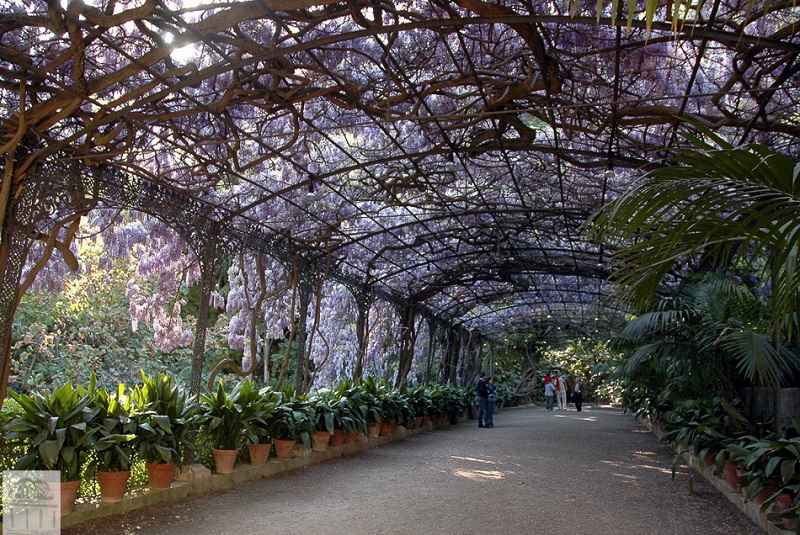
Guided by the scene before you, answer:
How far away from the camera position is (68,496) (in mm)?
4418

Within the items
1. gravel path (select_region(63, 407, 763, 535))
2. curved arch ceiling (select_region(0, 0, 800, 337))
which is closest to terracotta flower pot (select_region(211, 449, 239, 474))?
gravel path (select_region(63, 407, 763, 535))

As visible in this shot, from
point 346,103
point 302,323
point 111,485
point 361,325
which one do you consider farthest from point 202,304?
point 361,325

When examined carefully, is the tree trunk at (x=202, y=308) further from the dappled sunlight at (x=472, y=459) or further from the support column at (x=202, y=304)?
the dappled sunlight at (x=472, y=459)

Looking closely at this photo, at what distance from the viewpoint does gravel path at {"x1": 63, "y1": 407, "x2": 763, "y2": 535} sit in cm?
482

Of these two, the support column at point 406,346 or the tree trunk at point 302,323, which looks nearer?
the tree trunk at point 302,323

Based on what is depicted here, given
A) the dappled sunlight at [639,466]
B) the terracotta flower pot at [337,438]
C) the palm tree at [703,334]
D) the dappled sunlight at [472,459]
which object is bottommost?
the dappled sunlight at [639,466]

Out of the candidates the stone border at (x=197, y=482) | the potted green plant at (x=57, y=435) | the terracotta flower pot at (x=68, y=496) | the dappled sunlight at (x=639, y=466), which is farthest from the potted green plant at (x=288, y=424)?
the dappled sunlight at (x=639, y=466)

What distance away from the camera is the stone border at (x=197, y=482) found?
460cm

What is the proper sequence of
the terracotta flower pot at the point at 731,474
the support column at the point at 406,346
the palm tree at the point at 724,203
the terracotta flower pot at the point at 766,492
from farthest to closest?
the support column at the point at 406,346 < the terracotta flower pot at the point at 731,474 < the terracotta flower pot at the point at 766,492 < the palm tree at the point at 724,203

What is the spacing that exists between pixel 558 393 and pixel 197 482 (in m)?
21.5

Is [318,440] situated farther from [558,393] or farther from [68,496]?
[558,393]

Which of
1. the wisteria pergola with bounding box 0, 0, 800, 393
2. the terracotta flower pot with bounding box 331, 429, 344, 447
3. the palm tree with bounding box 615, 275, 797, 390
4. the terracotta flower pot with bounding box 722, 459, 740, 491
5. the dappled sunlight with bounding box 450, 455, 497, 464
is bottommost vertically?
the dappled sunlight with bounding box 450, 455, 497, 464

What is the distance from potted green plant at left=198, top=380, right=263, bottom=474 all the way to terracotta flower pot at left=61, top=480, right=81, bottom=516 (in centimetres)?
153

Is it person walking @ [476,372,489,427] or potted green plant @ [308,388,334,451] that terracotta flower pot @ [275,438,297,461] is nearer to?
potted green plant @ [308,388,334,451]
